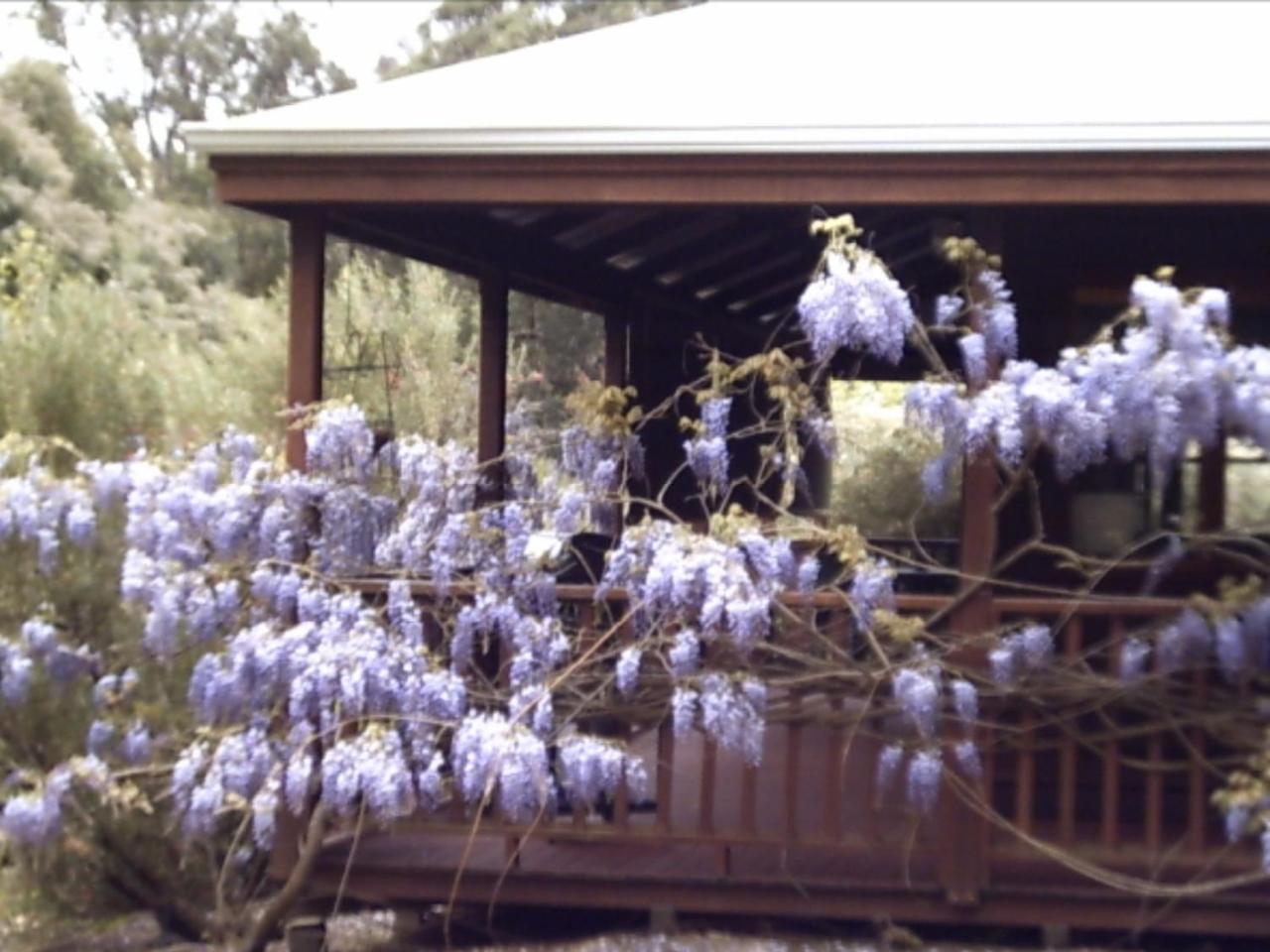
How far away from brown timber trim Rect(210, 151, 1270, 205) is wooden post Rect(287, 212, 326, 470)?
0.73 feet

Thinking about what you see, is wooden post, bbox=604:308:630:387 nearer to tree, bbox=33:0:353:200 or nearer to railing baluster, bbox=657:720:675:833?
railing baluster, bbox=657:720:675:833

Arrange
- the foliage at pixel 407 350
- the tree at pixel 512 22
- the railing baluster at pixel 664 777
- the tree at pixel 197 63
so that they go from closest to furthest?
the railing baluster at pixel 664 777, the foliage at pixel 407 350, the tree at pixel 512 22, the tree at pixel 197 63

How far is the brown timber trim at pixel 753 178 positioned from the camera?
524cm

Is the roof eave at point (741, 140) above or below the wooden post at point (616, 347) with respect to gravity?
above

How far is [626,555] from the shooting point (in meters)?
5.48

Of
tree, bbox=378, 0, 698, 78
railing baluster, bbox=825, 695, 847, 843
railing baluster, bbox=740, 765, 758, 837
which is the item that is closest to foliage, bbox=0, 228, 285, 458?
railing baluster, bbox=740, 765, 758, 837

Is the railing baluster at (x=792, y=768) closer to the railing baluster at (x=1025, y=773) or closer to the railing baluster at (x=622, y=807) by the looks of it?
the railing baluster at (x=622, y=807)

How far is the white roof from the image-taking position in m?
5.31

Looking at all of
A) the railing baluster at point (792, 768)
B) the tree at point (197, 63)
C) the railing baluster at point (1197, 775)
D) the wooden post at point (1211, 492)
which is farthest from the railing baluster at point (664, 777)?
the tree at point (197, 63)

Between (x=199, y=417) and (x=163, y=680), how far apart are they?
5679 mm

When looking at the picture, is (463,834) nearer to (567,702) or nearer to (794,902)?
(567,702)

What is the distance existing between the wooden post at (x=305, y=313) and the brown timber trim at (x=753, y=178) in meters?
0.22

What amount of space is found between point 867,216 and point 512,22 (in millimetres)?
20779

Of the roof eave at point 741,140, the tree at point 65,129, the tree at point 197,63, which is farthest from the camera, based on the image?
the tree at point 197,63
